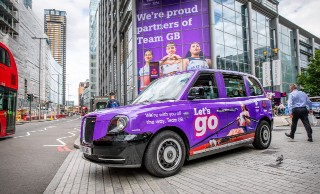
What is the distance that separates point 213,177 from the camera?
12.3ft

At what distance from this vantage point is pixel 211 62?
1019 inches

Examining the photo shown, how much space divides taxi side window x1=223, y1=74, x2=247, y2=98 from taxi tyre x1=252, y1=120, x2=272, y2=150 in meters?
0.98

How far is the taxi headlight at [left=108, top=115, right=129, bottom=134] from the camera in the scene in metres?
3.59

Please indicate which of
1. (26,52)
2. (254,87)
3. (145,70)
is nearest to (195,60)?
(145,70)

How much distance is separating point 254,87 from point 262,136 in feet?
4.00

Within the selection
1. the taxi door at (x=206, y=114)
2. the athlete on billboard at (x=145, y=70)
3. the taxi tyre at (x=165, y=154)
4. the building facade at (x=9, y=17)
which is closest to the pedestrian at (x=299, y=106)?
the taxi door at (x=206, y=114)

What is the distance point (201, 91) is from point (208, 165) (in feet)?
4.58

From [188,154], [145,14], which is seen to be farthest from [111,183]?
[145,14]

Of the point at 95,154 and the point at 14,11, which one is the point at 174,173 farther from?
the point at 14,11

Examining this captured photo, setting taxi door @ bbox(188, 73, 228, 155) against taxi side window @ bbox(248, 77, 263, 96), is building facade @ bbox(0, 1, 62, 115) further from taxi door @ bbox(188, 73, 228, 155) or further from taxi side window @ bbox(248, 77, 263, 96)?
taxi door @ bbox(188, 73, 228, 155)

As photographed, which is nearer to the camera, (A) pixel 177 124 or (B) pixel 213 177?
(B) pixel 213 177

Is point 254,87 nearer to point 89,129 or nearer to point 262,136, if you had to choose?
point 262,136

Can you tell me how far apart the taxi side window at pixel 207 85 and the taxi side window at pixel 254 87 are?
4.57 ft

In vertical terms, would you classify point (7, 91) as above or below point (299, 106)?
above
